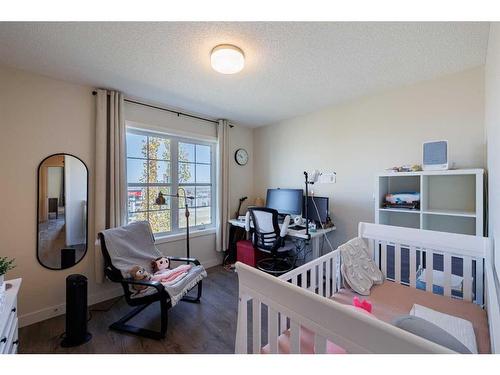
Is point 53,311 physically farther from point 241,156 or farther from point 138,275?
point 241,156

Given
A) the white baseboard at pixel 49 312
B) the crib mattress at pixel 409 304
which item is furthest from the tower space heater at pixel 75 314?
the crib mattress at pixel 409 304

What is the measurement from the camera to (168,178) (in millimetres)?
3057

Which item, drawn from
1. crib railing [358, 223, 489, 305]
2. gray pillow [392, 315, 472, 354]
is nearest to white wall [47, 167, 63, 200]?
gray pillow [392, 315, 472, 354]

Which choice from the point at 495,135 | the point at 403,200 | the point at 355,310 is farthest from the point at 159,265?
the point at 495,135

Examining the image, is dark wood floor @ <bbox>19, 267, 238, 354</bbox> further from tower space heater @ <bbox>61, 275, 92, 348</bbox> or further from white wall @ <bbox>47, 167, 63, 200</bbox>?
white wall @ <bbox>47, 167, 63, 200</bbox>

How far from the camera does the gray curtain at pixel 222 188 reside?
3.35 meters

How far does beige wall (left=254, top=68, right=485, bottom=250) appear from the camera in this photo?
2.05 m

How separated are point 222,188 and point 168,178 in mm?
785

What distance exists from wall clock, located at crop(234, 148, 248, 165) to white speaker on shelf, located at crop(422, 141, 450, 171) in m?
2.49

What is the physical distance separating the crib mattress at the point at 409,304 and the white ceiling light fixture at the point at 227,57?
190 centimetres

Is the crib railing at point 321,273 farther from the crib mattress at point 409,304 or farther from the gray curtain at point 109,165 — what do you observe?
the gray curtain at point 109,165

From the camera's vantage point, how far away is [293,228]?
286 centimetres
